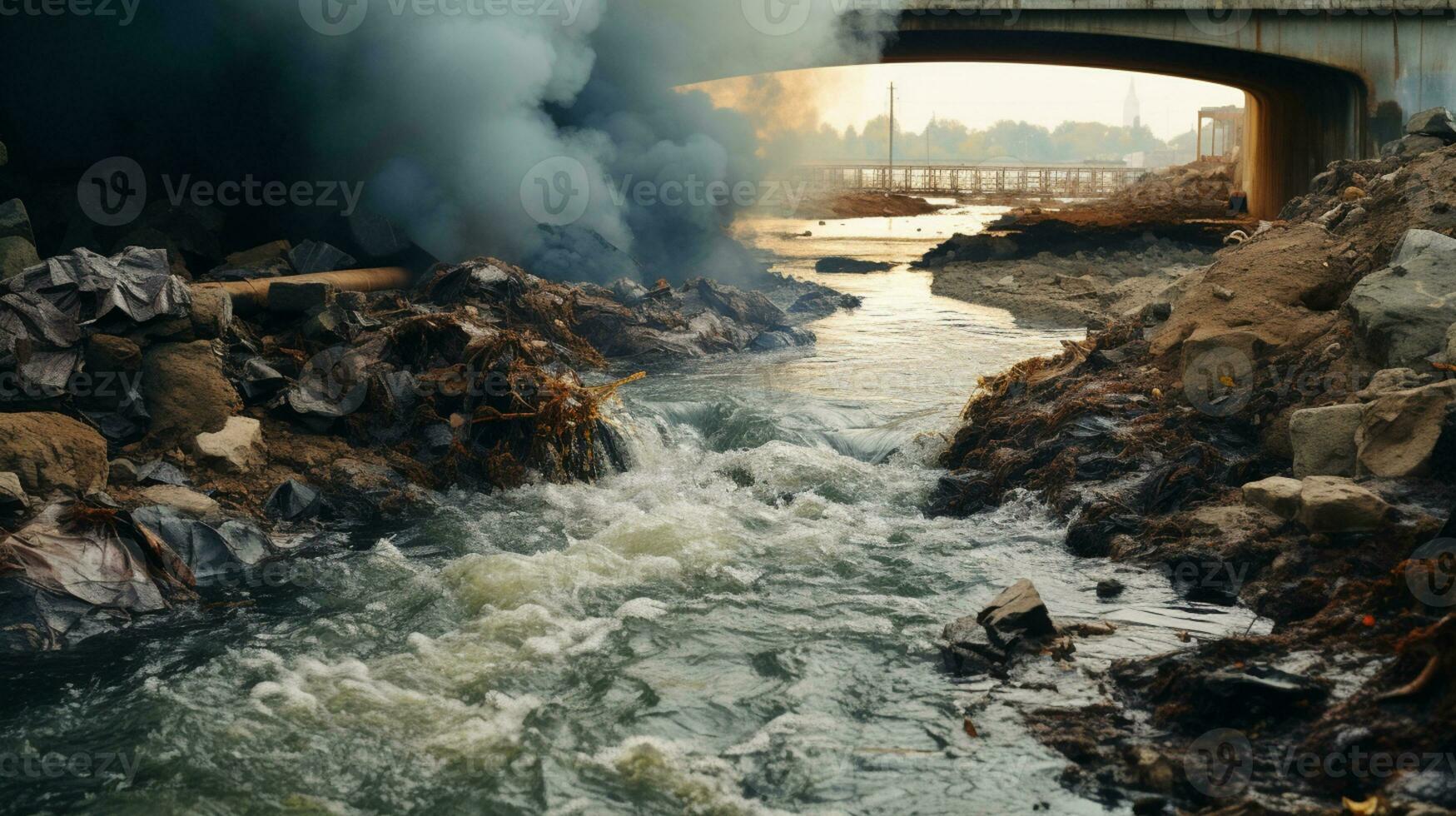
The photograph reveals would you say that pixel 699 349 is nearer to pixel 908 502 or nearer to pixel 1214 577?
pixel 908 502

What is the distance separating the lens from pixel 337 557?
7527 millimetres

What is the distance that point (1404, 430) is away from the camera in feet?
20.8

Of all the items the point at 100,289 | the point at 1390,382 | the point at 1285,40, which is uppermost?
the point at 1285,40

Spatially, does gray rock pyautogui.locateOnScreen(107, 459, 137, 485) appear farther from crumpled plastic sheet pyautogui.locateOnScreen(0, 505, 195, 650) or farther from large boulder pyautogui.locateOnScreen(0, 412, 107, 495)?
crumpled plastic sheet pyautogui.locateOnScreen(0, 505, 195, 650)

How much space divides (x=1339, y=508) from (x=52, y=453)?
7.25 metres

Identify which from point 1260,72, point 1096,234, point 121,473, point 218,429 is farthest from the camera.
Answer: point 1096,234

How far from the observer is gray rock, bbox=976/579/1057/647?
570 cm

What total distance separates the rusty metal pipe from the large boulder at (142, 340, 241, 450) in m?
0.84

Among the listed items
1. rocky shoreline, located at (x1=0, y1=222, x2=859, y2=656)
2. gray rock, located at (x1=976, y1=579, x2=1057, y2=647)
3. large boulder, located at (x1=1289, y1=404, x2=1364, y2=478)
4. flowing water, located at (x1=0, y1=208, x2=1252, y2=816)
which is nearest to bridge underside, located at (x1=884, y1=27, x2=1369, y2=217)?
rocky shoreline, located at (x1=0, y1=222, x2=859, y2=656)

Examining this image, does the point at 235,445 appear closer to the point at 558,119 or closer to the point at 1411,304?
the point at 1411,304

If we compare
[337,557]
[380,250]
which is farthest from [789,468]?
[380,250]

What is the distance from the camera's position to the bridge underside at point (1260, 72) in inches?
863

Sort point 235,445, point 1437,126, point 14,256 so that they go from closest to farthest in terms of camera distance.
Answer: point 235,445, point 14,256, point 1437,126

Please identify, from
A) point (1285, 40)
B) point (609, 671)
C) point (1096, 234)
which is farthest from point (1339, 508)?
point (1096, 234)
